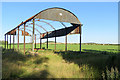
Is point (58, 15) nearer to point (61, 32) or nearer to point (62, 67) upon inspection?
point (61, 32)

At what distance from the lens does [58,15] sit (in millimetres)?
11734

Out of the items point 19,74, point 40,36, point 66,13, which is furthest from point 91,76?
point 40,36

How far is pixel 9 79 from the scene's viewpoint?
4621mm

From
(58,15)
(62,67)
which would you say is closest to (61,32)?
(58,15)

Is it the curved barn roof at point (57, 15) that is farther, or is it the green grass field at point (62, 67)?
the curved barn roof at point (57, 15)

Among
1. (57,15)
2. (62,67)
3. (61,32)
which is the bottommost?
(62,67)

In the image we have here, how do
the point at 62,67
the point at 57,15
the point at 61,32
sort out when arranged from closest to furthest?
the point at 62,67 < the point at 57,15 < the point at 61,32

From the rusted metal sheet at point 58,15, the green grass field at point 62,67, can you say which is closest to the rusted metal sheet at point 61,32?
the rusted metal sheet at point 58,15

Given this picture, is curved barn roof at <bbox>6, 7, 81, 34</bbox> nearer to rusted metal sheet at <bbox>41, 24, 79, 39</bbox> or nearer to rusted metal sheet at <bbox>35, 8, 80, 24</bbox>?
rusted metal sheet at <bbox>35, 8, 80, 24</bbox>

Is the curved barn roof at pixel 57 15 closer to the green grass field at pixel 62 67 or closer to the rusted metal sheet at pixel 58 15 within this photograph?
the rusted metal sheet at pixel 58 15

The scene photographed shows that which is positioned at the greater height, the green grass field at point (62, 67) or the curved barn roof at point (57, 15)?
the curved barn roof at point (57, 15)

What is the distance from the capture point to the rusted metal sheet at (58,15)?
10.6m

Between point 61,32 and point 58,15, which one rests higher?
point 58,15

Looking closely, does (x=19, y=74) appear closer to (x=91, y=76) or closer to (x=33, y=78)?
(x=33, y=78)
